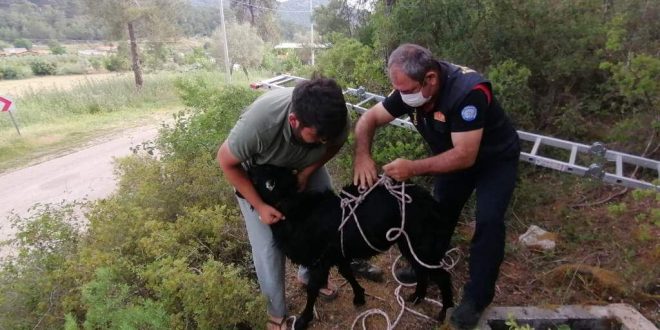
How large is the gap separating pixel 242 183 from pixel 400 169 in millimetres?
894

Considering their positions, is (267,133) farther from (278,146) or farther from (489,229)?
(489,229)

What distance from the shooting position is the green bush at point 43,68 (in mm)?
32156

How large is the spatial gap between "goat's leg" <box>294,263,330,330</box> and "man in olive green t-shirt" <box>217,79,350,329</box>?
0.14 m

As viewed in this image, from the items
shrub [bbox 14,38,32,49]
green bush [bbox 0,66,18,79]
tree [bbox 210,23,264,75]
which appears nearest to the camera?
tree [bbox 210,23,264,75]

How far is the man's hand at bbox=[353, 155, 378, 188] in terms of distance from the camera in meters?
2.33

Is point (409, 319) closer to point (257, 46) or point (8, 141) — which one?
point (8, 141)

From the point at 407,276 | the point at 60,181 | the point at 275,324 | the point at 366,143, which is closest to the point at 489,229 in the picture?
the point at 366,143

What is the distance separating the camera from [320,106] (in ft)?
5.98

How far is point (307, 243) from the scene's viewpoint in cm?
234

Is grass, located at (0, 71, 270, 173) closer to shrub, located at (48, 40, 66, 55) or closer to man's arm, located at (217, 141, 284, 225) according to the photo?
man's arm, located at (217, 141, 284, 225)

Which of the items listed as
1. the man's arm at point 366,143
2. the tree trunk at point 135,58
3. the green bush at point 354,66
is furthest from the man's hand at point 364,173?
the tree trunk at point 135,58

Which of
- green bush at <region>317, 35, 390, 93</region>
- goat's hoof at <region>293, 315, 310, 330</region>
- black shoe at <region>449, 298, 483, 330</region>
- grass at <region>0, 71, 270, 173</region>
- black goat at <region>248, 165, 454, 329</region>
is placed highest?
green bush at <region>317, 35, 390, 93</region>

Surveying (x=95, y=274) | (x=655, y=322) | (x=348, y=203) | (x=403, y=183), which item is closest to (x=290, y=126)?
(x=348, y=203)

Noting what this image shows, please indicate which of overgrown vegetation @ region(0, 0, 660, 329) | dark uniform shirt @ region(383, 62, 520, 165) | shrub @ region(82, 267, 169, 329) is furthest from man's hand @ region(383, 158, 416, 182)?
shrub @ region(82, 267, 169, 329)
